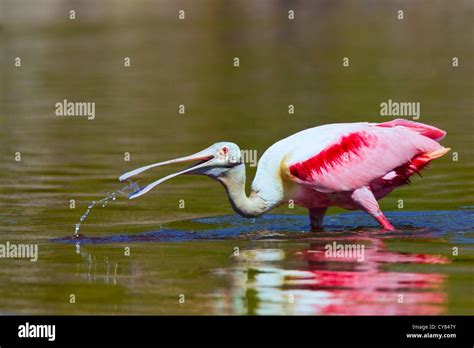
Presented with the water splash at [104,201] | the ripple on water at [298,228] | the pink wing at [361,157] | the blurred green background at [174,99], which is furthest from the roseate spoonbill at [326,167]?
the water splash at [104,201]

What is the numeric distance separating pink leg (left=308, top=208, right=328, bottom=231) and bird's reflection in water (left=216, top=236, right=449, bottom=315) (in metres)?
1.14

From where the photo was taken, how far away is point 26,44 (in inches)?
1433

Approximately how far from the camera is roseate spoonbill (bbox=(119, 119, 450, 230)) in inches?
558

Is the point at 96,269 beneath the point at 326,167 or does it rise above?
beneath

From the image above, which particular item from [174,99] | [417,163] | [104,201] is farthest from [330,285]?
[174,99]

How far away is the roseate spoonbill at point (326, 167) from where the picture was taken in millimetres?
14184

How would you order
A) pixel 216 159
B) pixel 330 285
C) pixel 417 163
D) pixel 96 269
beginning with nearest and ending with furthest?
pixel 330 285 → pixel 96 269 → pixel 216 159 → pixel 417 163

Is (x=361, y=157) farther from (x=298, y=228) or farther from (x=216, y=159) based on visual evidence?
(x=216, y=159)

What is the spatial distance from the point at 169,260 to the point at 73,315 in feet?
7.28

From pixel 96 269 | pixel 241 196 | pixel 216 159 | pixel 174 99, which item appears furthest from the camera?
pixel 174 99

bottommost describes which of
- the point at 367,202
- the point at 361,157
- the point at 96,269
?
the point at 96,269

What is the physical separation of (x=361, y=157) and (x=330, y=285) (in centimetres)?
283

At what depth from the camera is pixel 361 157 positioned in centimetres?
1447

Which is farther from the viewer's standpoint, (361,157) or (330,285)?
(361,157)
